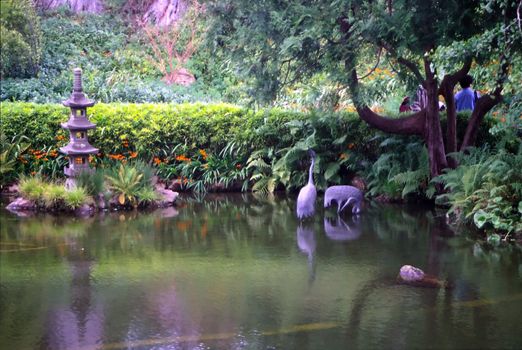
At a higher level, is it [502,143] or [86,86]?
[86,86]

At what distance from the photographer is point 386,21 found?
8.41 meters

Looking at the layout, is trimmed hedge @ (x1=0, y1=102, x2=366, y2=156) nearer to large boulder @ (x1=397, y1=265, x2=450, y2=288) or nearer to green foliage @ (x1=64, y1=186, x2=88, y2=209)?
green foliage @ (x1=64, y1=186, x2=88, y2=209)

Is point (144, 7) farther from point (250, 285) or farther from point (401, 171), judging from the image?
point (250, 285)

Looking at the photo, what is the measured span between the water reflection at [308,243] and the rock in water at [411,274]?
0.83 m

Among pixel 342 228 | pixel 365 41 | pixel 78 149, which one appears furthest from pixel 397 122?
pixel 78 149

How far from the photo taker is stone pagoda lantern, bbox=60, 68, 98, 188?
35.7 ft

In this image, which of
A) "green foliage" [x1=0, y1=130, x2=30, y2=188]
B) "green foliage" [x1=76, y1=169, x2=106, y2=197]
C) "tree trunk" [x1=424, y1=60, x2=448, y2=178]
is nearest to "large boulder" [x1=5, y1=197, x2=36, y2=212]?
"green foliage" [x1=76, y1=169, x2=106, y2=197]

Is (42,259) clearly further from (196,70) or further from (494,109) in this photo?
(196,70)

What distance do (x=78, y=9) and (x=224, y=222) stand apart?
1260 centimetres

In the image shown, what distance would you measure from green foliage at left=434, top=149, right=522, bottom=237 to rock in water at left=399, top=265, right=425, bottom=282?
203 centimetres

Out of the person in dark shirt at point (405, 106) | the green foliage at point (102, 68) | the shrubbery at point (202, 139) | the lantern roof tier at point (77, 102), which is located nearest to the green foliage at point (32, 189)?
the shrubbery at point (202, 139)

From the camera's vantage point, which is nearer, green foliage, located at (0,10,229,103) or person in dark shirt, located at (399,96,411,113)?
person in dark shirt, located at (399,96,411,113)

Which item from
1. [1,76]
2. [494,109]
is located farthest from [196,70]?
[494,109]

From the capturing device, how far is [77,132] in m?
11.1
